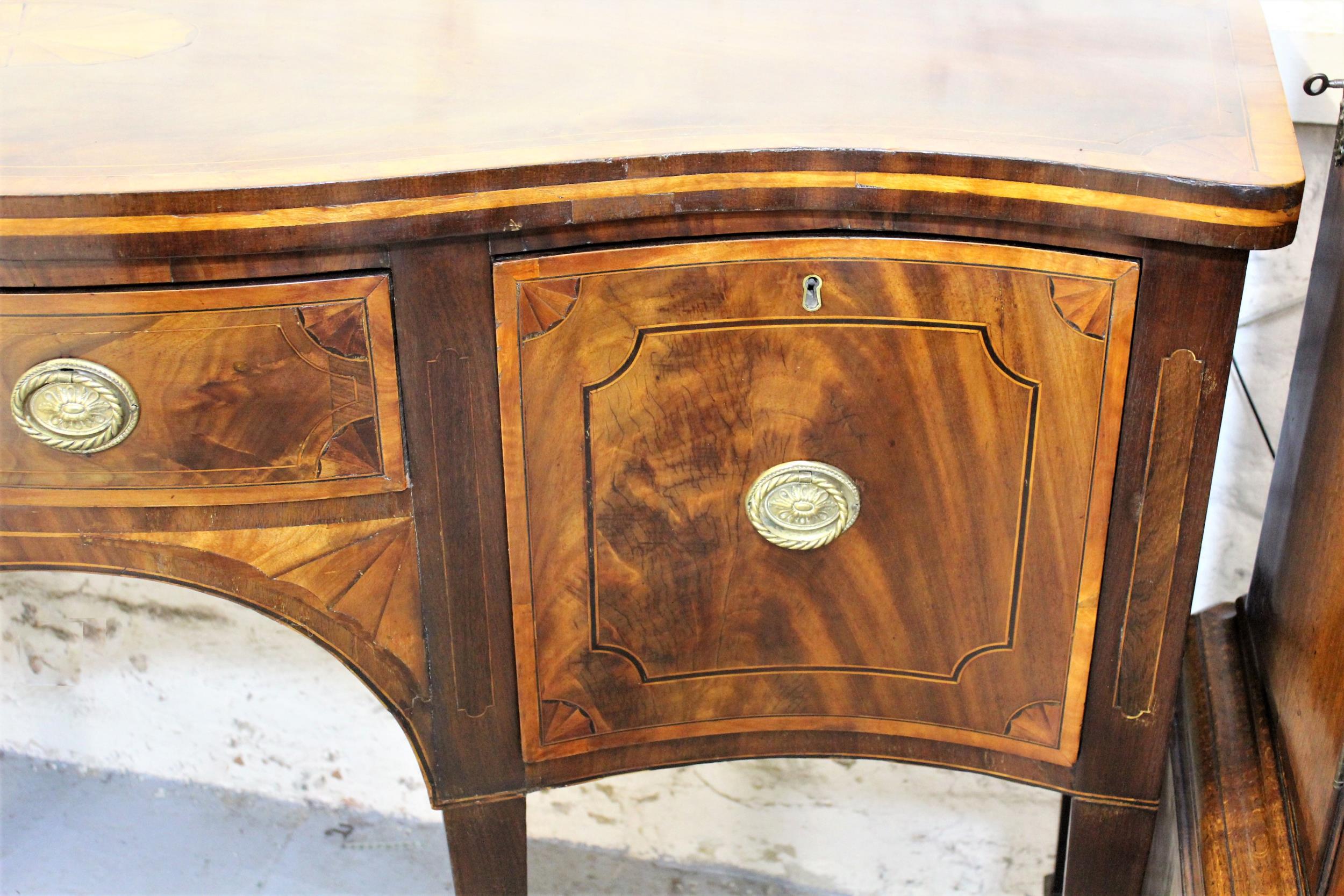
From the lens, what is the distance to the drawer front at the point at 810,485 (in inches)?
23.1

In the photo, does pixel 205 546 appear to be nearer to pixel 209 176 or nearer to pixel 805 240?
pixel 209 176

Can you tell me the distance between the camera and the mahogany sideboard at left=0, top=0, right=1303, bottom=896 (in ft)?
1.83

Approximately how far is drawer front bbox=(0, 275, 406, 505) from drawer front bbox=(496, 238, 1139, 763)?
0.21 ft

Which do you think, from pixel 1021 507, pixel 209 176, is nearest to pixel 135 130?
pixel 209 176

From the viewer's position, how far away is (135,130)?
593 millimetres

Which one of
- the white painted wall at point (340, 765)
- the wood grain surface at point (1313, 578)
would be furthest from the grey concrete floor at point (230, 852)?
the wood grain surface at point (1313, 578)

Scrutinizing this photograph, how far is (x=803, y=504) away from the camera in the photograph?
2.10 ft

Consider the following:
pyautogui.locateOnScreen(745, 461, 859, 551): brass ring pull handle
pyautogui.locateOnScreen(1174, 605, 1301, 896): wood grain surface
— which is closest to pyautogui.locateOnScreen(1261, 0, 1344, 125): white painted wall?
pyautogui.locateOnScreen(1174, 605, 1301, 896): wood grain surface

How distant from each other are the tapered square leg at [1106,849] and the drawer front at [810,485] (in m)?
0.05

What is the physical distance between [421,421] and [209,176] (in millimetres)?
139

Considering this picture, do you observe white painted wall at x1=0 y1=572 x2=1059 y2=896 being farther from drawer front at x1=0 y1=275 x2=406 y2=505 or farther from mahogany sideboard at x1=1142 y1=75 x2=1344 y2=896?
drawer front at x1=0 y1=275 x2=406 y2=505

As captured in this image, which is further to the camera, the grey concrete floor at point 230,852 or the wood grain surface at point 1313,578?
the grey concrete floor at point 230,852

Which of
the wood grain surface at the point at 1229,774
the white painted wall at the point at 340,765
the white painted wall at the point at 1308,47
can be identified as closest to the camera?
the wood grain surface at the point at 1229,774

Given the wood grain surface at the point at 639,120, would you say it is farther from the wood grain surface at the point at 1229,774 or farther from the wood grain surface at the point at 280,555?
the wood grain surface at the point at 1229,774
